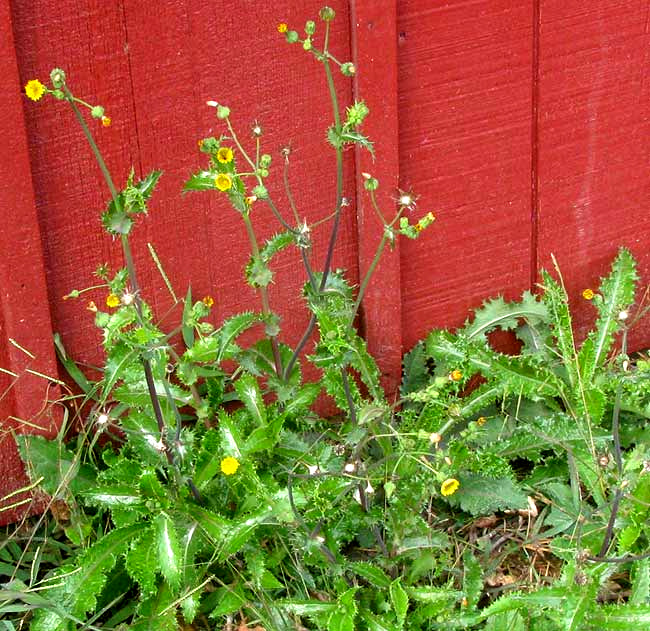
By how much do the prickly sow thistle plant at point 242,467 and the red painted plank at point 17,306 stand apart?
0.06 metres

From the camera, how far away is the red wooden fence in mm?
2445

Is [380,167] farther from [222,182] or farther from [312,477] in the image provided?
[312,477]

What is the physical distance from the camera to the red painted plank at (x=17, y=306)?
236cm

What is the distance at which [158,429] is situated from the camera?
2574mm

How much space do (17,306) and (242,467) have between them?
24.0 inches

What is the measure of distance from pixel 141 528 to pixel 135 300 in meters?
0.58

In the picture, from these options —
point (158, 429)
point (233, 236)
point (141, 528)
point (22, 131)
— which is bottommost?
point (141, 528)

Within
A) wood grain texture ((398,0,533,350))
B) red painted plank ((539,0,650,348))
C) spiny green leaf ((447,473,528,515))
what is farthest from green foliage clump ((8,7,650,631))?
red painted plank ((539,0,650,348))

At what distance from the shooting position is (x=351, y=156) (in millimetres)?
2762

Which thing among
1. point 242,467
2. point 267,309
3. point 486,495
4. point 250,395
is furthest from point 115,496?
point 486,495

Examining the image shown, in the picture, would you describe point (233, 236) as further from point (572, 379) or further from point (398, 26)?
point (572, 379)

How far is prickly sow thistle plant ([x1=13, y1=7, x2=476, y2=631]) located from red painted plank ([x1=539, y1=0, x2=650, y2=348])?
1.52 feet

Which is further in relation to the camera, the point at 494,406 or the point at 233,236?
the point at 494,406

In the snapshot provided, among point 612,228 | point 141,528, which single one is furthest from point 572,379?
point 141,528
